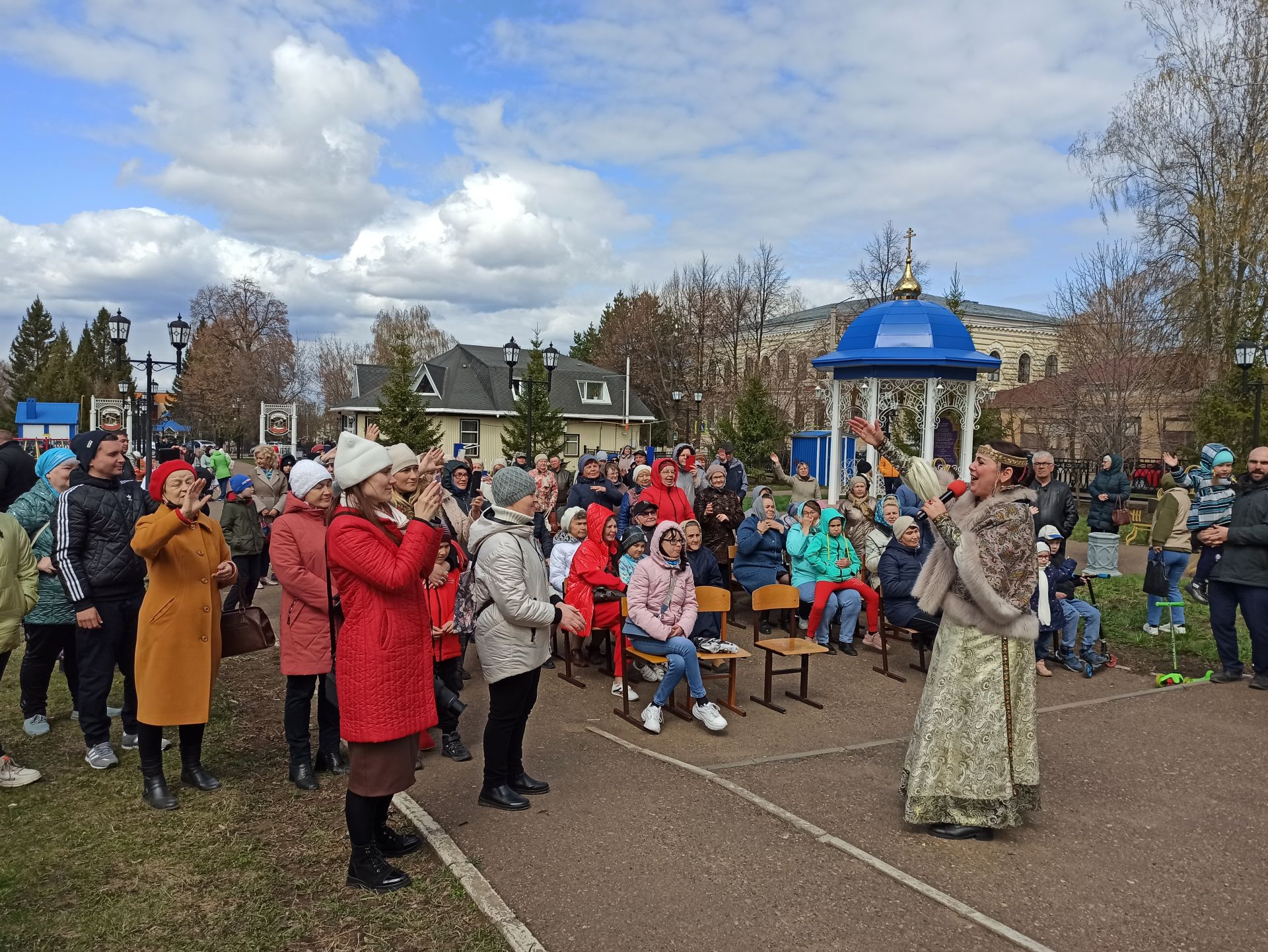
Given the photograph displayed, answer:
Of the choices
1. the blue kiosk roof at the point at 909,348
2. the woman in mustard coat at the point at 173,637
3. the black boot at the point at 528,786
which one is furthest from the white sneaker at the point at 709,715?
the blue kiosk roof at the point at 909,348

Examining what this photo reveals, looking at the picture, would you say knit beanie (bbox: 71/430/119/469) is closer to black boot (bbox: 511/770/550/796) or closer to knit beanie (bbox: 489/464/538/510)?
knit beanie (bbox: 489/464/538/510)

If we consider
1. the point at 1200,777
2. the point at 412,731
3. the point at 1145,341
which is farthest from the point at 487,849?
the point at 1145,341

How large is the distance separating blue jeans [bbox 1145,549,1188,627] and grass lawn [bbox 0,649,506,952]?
28.3 ft

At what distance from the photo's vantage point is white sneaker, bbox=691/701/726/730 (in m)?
6.59

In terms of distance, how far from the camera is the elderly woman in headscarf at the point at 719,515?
34.1 feet

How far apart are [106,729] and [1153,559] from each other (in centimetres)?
1002

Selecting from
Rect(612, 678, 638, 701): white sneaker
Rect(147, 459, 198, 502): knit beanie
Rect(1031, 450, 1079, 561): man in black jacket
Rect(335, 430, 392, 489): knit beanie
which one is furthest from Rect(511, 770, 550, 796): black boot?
Rect(1031, 450, 1079, 561): man in black jacket

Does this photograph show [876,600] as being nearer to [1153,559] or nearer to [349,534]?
[1153,559]

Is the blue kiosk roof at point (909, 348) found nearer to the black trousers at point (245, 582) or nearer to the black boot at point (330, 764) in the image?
the black trousers at point (245, 582)

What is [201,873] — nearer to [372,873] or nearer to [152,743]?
[372,873]

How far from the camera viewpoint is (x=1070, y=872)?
4.34 meters

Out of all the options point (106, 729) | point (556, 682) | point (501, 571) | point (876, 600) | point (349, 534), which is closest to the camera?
point (349, 534)

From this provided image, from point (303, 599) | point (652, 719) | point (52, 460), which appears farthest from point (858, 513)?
point (52, 460)

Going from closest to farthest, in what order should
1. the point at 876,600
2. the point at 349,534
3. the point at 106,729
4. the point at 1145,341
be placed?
1. the point at 349,534
2. the point at 106,729
3. the point at 876,600
4. the point at 1145,341
